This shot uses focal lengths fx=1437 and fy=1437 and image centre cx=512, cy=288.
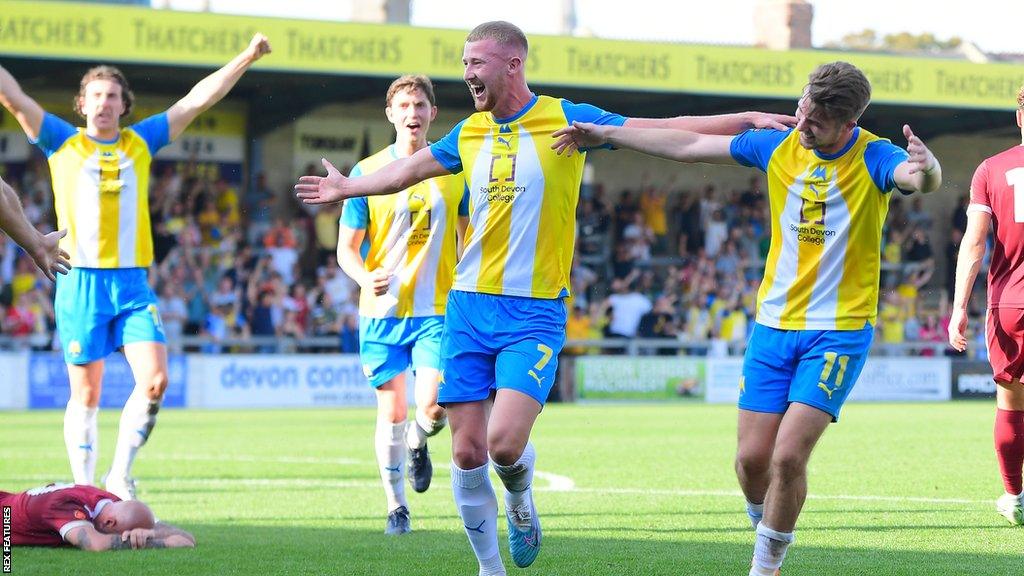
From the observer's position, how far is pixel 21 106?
837 centimetres

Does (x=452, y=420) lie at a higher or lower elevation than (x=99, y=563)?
higher

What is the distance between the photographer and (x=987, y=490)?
387 inches

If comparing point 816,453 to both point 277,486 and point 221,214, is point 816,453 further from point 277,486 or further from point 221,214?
point 221,214

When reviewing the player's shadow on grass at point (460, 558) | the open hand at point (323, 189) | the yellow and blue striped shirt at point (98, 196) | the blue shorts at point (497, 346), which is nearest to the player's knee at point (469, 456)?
the blue shorts at point (497, 346)

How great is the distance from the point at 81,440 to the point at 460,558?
2909mm

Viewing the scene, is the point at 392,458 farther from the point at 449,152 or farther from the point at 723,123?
the point at 723,123

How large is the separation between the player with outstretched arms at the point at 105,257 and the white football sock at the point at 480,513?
300 cm

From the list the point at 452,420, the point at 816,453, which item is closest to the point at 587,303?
the point at 816,453

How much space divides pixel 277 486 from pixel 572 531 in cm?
342

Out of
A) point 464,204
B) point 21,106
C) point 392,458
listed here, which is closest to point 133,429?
point 392,458

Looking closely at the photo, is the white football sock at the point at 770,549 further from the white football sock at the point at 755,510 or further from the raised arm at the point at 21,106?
the raised arm at the point at 21,106

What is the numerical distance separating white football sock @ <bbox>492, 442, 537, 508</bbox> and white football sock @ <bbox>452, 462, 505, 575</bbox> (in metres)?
0.11

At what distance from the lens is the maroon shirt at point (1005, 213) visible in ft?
25.7

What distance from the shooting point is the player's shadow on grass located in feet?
21.2
